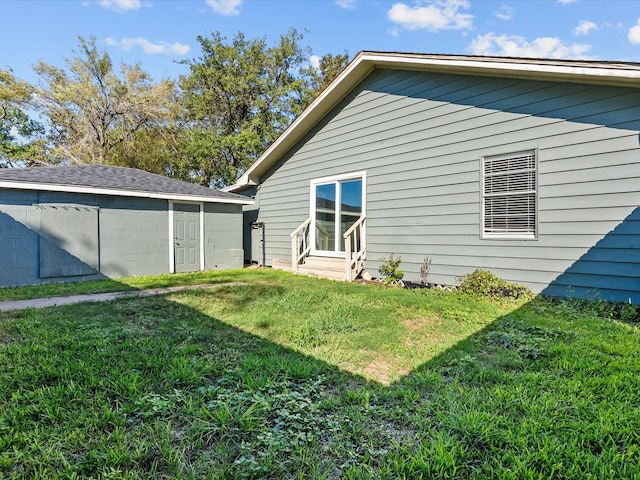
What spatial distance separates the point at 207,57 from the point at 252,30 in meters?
2.95

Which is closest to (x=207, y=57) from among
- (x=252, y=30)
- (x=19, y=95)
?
(x=252, y=30)

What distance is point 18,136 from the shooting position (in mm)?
20594

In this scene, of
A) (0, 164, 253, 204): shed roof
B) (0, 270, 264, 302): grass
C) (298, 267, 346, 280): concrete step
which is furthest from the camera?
(298, 267, 346, 280): concrete step

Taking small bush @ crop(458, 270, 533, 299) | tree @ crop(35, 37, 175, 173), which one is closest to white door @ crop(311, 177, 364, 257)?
small bush @ crop(458, 270, 533, 299)

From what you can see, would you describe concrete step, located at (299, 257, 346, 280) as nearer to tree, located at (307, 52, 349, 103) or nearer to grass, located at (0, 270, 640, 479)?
grass, located at (0, 270, 640, 479)

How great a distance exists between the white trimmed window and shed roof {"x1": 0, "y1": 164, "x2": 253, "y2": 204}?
22.7ft

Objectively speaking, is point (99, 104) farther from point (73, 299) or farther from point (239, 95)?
point (73, 299)

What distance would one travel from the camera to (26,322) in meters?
3.84

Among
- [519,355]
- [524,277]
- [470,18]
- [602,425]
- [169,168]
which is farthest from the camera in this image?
[169,168]

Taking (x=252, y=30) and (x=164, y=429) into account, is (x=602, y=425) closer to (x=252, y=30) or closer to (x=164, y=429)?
(x=164, y=429)

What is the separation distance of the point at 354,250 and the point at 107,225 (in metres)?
5.85

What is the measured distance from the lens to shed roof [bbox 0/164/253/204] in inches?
271

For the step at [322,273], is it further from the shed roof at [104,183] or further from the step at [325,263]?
the shed roof at [104,183]

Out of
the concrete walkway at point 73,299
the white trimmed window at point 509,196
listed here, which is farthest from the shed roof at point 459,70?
the concrete walkway at point 73,299
